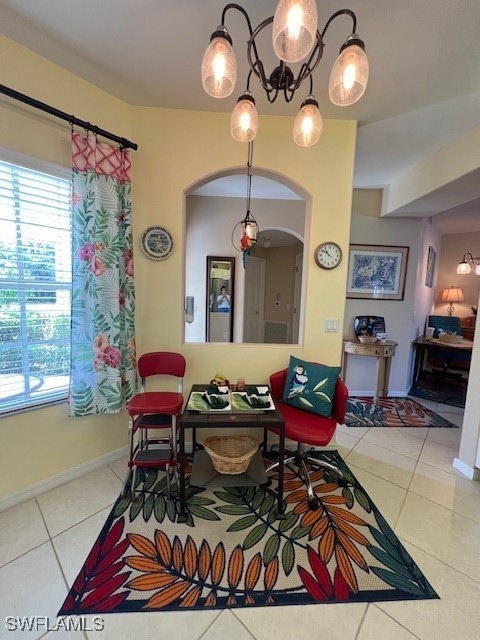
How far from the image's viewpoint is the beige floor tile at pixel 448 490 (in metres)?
1.87

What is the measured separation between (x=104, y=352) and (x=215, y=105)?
6.86 ft

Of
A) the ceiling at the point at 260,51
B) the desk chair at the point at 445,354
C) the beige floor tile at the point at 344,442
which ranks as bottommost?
the beige floor tile at the point at 344,442

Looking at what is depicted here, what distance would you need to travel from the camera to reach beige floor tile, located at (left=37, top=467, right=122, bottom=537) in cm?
168

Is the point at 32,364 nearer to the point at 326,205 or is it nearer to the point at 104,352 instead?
the point at 104,352

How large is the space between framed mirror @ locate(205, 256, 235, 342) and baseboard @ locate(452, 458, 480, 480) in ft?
10.6

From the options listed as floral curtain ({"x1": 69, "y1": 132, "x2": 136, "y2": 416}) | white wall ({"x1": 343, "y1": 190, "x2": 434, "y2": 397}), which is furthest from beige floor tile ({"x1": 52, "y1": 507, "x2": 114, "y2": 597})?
white wall ({"x1": 343, "y1": 190, "x2": 434, "y2": 397})

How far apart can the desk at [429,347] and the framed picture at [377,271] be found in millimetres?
874

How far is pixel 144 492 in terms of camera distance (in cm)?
193

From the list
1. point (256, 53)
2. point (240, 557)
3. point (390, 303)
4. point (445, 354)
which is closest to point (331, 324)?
point (240, 557)

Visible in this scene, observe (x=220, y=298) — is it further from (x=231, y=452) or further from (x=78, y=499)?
(x=78, y=499)

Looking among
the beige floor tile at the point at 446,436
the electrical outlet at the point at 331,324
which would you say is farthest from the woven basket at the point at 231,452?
the beige floor tile at the point at 446,436

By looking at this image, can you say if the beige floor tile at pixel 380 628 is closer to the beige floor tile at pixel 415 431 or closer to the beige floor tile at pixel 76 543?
the beige floor tile at pixel 76 543

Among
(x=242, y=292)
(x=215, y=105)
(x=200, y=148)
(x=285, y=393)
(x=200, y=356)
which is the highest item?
(x=215, y=105)

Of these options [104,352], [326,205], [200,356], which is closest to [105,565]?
[104,352]
